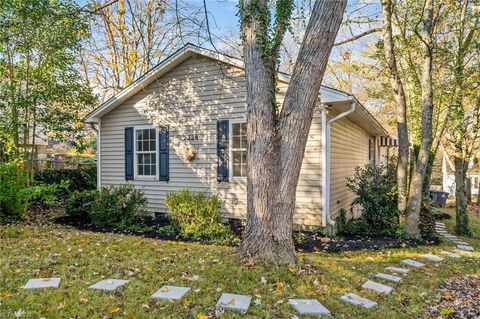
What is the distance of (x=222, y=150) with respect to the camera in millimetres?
7902

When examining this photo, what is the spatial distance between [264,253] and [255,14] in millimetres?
2781

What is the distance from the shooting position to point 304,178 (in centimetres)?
720

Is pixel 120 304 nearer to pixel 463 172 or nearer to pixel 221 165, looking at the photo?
pixel 221 165

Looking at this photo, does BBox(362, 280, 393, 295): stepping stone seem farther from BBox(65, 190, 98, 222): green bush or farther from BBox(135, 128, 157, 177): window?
BBox(65, 190, 98, 222): green bush

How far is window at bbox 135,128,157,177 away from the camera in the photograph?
8.94m

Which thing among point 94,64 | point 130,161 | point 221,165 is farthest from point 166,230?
point 94,64

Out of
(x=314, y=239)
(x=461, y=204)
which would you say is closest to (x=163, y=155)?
(x=314, y=239)

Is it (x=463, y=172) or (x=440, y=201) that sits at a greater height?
(x=463, y=172)

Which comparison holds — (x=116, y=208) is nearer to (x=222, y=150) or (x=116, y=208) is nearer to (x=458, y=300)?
(x=222, y=150)

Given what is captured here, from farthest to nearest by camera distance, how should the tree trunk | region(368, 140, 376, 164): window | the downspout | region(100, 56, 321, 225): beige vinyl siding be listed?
1. region(368, 140, 376, 164): window
2. the tree trunk
3. region(100, 56, 321, 225): beige vinyl siding
4. the downspout

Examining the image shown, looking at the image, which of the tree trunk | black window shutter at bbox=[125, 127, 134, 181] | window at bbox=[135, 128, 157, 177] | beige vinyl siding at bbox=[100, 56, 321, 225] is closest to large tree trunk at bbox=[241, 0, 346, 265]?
beige vinyl siding at bbox=[100, 56, 321, 225]

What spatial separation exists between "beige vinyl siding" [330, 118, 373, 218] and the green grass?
2761 millimetres

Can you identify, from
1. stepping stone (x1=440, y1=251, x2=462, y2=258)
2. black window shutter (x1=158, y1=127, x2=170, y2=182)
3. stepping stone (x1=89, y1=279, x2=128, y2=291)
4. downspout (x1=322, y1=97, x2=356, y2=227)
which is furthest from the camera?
black window shutter (x1=158, y1=127, x2=170, y2=182)

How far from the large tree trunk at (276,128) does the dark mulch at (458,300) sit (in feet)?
4.92
